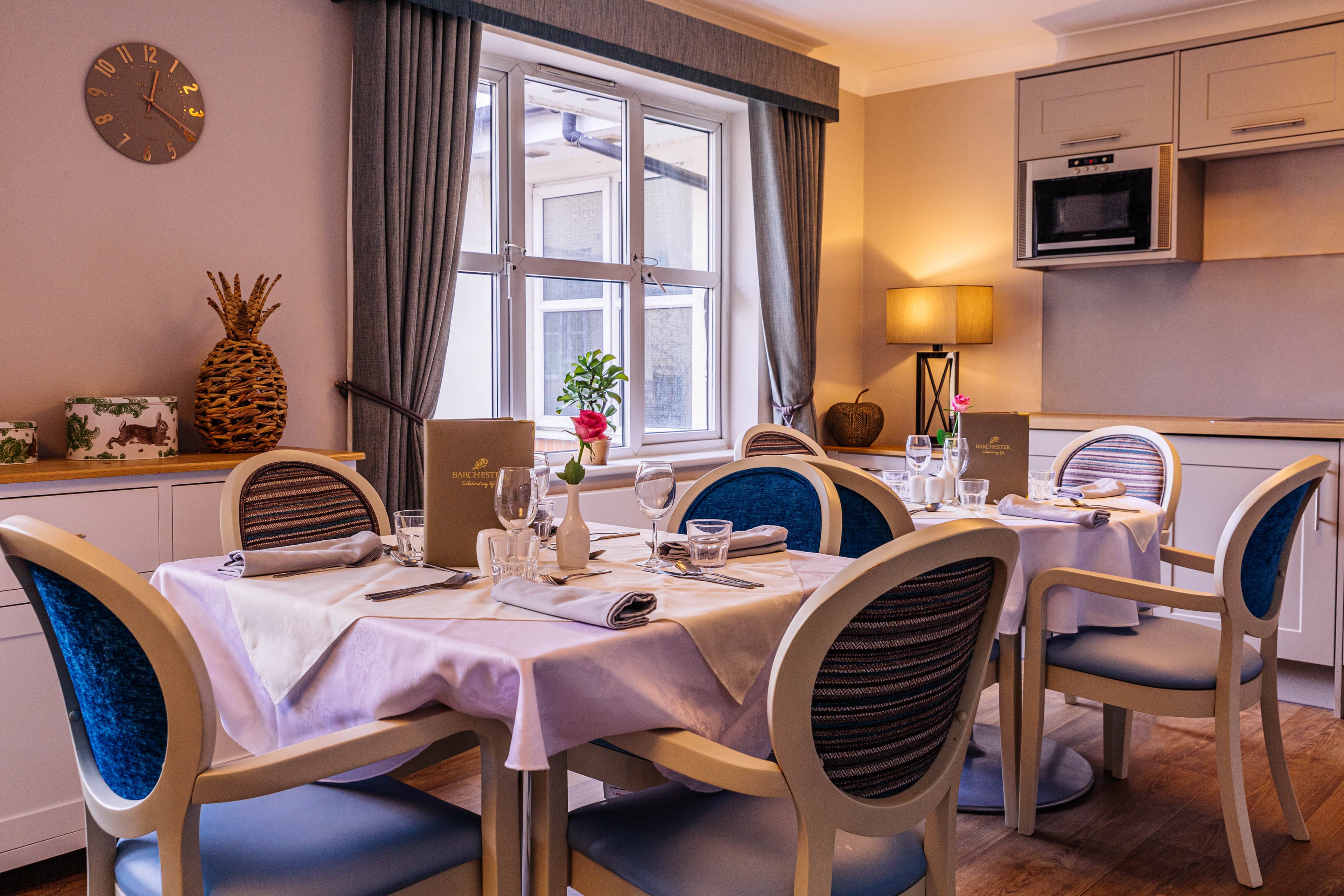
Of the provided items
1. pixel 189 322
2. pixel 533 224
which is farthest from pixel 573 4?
pixel 189 322

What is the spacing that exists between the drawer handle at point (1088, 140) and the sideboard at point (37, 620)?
374cm

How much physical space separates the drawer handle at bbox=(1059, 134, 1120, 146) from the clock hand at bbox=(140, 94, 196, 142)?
3.47 m

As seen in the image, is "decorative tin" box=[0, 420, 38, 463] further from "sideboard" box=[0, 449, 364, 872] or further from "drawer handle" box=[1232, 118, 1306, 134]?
"drawer handle" box=[1232, 118, 1306, 134]

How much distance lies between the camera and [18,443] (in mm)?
2428

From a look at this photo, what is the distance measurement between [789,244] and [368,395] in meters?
2.35

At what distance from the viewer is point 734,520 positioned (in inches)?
94.6

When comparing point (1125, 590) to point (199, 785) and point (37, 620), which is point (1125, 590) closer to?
point (199, 785)

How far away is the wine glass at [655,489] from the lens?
5.62ft

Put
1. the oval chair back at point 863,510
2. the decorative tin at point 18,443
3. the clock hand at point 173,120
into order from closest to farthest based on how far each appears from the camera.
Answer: the oval chair back at point 863,510 < the decorative tin at point 18,443 < the clock hand at point 173,120

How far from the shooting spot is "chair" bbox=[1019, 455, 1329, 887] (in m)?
2.23

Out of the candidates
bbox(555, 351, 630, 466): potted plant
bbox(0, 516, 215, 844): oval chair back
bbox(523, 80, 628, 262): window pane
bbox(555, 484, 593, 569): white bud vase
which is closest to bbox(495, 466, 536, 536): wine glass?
bbox(555, 484, 593, 569): white bud vase

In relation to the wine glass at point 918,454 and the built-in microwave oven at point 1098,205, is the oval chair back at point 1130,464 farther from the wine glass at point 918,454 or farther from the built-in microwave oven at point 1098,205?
the built-in microwave oven at point 1098,205

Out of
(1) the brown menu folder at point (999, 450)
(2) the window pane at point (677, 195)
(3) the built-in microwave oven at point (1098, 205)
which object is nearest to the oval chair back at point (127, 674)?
(1) the brown menu folder at point (999, 450)

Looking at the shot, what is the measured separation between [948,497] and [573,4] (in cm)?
229
